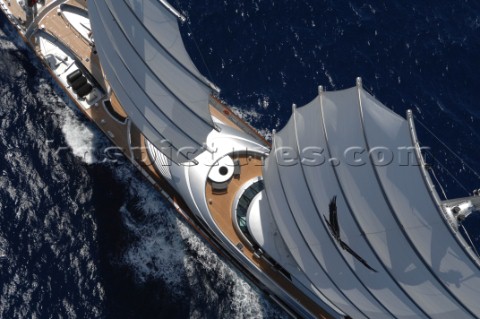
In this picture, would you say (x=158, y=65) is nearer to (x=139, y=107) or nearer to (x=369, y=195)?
(x=139, y=107)

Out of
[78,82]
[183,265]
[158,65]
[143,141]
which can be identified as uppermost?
[78,82]

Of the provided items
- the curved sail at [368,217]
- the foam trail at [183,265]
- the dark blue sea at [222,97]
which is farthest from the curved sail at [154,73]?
the dark blue sea at [222,97]

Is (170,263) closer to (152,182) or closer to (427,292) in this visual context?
(152,182)

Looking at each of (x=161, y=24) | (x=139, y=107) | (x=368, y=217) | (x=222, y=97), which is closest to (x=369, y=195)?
(x=368, y=217)

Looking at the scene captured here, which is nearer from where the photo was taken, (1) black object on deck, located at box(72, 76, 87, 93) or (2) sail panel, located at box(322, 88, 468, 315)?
(2) sail panel, located at box(322, 88, 468, 315)

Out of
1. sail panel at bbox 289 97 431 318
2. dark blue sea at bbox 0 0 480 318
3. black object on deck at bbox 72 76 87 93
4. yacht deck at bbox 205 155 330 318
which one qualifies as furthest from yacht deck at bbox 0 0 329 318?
sail panel at bbox 289 97 431 318

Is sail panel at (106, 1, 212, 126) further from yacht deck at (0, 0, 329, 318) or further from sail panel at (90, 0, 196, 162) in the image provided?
yacht deck at (0, 0, 329, 318)

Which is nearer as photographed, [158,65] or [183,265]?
[158,65]
